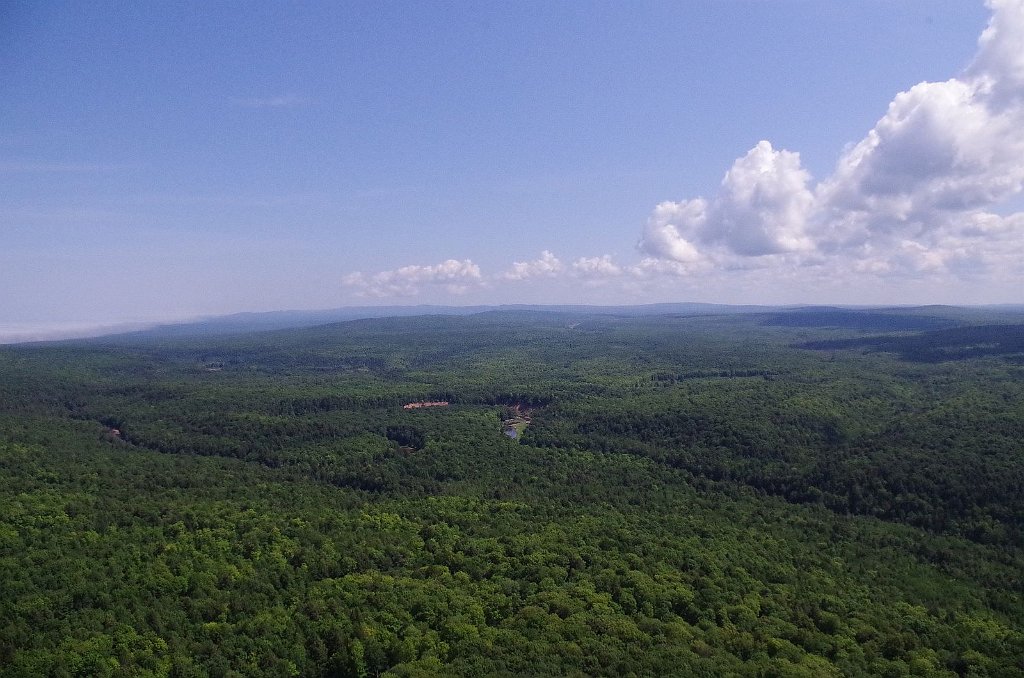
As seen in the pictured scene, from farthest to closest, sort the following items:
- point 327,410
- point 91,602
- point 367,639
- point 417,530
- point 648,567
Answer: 1. point 327,410
2. point 417,530
3. point 648,567
4. point 91,602
5. point 367,639

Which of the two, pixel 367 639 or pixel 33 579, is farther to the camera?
pixel 33 579

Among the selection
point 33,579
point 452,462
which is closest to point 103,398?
point 452,462

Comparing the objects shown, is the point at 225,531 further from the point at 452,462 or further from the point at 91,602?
the point at 452,462

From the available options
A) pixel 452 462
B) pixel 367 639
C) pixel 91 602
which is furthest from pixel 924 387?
pixel 91 602

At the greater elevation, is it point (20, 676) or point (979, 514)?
point (20, 676)

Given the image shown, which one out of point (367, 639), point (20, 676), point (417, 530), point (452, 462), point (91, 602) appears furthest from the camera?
point (452, 462)

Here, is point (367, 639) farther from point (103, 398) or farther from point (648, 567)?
point (103, 398)
